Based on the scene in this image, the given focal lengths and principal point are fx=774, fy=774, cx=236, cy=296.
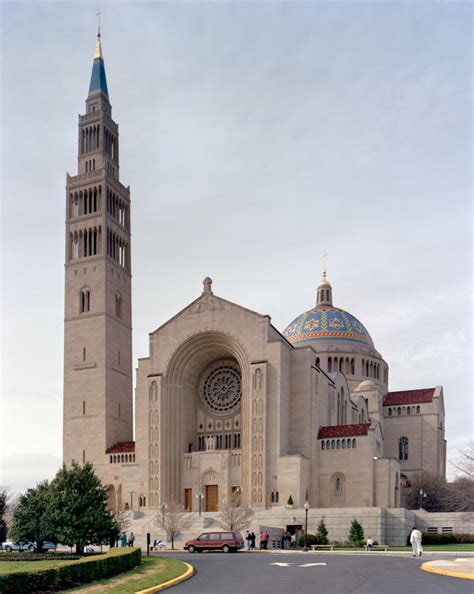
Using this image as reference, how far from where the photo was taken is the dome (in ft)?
287

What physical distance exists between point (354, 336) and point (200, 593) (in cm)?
6971

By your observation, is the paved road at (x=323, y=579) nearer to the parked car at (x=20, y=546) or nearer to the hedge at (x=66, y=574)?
the hedge at (x=66, y=574)

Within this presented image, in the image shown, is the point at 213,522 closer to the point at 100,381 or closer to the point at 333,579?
the point at 100,381

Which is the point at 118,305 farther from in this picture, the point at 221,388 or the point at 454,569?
the point at 454,569

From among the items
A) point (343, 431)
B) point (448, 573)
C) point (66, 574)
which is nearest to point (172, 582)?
point (66, 574)

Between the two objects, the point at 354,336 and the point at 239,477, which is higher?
the point at 354,336

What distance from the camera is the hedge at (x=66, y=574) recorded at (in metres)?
19.0

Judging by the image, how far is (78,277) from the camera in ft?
234

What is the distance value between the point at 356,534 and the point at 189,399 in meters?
22.8

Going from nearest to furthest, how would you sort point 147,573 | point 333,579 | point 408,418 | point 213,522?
point 333,579 < point 147,573 < point 213,522 < point 408,418

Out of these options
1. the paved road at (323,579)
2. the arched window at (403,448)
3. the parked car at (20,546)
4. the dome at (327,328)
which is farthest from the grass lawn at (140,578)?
the dome at (327,328)

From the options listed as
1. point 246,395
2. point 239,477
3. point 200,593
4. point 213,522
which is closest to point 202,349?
point 246,395

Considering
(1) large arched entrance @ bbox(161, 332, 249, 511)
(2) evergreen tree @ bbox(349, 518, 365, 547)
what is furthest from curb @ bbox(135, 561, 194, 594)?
(1) large arched entrance @ bbox(161, 332, 249, 511)

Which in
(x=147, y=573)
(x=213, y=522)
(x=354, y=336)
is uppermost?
(x=354, y=336)
